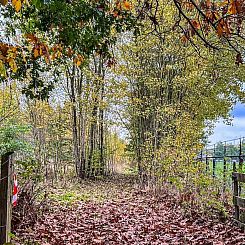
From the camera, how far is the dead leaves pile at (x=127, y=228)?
4.99 metres

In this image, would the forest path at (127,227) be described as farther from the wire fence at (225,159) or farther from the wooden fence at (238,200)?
the wire fence at (225,159)

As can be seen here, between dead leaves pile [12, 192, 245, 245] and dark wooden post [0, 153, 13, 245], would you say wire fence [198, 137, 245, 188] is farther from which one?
dark wooden post [0, 153, 13, 245]

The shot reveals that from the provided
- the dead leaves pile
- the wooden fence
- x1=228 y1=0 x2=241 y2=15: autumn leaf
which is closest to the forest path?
the dead leaves pile

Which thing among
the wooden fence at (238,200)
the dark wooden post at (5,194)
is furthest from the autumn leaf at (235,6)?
the wooden fence at (238,200)

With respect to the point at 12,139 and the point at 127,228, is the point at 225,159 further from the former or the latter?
the point at 12,139

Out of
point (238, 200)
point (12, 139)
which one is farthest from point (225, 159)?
point (12, 139)

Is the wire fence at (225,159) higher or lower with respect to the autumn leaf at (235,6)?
lower

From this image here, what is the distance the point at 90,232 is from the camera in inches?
223

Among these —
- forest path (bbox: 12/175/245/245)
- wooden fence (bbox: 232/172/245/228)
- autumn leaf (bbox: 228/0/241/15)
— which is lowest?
forest path (bbox: 12/175/245/245)

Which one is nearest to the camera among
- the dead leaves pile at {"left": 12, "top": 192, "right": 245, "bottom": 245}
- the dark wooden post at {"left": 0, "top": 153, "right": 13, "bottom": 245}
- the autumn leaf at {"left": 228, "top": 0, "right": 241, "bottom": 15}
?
the autumn leaf at {"left": 228, "top": 0, "right": 241, "bottom": 15}

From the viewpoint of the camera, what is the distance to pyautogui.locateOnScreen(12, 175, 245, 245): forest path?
501 cm

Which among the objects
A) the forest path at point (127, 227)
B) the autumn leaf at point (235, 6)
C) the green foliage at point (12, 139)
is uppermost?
the autumn leaf at point (235, 6)

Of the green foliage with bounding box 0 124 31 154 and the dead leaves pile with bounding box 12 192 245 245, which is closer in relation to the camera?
the dead leaves pile with bounding box 12 192 245 245

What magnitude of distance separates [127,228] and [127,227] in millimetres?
74
